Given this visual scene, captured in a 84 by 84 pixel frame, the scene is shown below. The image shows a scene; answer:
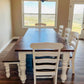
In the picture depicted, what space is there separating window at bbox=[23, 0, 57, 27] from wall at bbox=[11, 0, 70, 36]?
297 mm

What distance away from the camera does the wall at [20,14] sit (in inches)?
218

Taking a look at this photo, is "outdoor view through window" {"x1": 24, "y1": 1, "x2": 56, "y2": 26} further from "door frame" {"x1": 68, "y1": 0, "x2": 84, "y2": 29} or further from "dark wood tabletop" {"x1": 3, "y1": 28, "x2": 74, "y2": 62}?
"dark wood tabletop" {"x1": 3, "y1": 28, "x2": 74, "y2": 62}

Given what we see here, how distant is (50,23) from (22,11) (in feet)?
5.39

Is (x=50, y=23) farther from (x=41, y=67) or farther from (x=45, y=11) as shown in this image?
(x=41, y=67)

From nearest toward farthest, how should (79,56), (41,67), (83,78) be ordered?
(41,67) → (83,78) → (79,56)

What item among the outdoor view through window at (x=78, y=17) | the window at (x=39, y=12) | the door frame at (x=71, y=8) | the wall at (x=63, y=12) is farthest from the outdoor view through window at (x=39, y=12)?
the outdoor view through window at (x=78, y=17)

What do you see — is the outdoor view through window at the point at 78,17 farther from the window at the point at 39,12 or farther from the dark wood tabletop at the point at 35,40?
the dark wood tabletop at the point at 35,40

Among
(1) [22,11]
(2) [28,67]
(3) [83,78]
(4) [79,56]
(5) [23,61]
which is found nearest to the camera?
(5) [23,61]

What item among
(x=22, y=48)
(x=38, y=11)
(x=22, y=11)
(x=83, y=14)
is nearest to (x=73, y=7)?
(x=83, y=14)

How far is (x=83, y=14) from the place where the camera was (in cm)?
595

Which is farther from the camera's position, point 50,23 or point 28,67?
point 50,23

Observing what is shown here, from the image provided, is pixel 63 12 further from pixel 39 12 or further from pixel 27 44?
pixel 27 44

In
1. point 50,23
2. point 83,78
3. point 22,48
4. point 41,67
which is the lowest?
point 83,78

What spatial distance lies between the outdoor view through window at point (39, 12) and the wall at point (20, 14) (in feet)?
1.13
